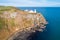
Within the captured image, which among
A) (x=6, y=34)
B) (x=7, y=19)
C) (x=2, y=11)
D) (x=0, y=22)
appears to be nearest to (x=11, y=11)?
(x=2, y=11)

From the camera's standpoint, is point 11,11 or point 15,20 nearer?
point 15,20

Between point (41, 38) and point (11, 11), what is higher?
point (11, 11)

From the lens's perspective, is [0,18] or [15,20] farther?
[15,20]

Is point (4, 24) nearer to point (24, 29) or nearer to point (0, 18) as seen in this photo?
point (0, 18)

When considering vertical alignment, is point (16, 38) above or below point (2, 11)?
below

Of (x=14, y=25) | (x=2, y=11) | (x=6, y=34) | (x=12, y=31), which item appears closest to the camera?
(x=6, y=34)

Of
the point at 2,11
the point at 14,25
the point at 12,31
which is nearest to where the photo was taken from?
the point at 12,31

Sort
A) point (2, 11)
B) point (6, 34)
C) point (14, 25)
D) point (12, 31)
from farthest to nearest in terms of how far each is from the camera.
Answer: point (2, 11)
point (14, 25)
point (12, 31)
point (6, 34)

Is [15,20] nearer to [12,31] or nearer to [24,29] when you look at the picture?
[24,29]

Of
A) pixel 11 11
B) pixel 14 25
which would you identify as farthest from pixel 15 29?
pixel 11 11
